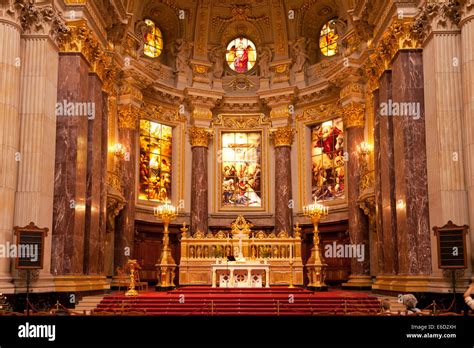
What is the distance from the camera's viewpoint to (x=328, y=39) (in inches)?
1143

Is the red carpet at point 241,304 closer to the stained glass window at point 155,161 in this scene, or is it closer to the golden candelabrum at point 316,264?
the golden candelabrum at point 316,264

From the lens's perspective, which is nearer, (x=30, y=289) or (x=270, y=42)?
(x=30, y=289)

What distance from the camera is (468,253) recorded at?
14391 mm

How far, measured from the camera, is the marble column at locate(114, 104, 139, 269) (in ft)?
77.7

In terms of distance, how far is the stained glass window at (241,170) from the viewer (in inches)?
1162

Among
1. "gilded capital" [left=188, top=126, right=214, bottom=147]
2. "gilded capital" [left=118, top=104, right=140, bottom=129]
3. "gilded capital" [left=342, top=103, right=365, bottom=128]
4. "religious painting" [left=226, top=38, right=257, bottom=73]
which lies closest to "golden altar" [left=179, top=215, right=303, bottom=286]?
"gilded capital" [left=342, top=103, right=365, bottom=128]

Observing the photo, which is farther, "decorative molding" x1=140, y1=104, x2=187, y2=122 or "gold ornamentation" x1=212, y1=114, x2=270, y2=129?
"gold ornamentation" x1=212, y1=114, x2=270, y2=129

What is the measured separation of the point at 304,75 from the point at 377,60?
9.05 m

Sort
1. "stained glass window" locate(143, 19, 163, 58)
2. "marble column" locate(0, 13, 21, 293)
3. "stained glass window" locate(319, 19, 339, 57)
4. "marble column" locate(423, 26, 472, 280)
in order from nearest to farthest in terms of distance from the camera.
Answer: "marble column" locate(0, 13, 21, 293) < "marble column" locate(423, 26, 472, 280) < "stained glass window" locate(319, 19, 339, 57) < "stained glass window" locate(143, 19, 163, 58)

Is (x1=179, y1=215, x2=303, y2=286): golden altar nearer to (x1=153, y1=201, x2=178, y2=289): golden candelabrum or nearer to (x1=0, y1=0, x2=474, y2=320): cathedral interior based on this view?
(x1=0, y1=0, x2=474, y2=320): cathedral interior

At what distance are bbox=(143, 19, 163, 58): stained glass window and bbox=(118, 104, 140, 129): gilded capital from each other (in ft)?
14.7

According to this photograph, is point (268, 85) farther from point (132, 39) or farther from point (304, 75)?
point (132, 39)
